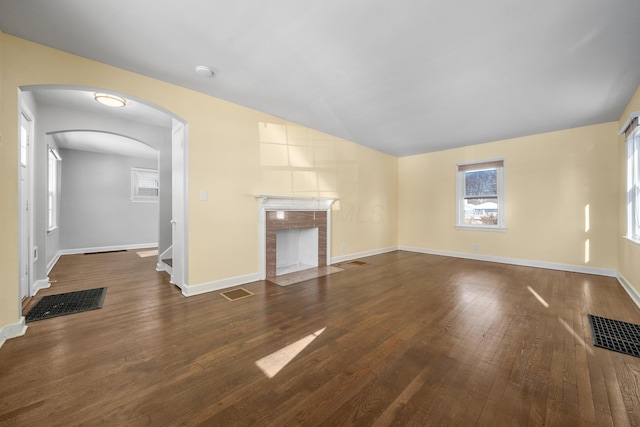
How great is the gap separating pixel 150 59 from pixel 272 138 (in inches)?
72.5

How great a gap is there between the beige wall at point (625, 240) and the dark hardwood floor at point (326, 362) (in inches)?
18.2

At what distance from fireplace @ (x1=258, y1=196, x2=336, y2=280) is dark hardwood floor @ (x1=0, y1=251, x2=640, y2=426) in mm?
899

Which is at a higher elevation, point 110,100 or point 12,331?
point 110,100

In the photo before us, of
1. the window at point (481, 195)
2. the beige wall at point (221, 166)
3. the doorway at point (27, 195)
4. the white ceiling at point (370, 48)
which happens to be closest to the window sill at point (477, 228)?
the window at point (481, 195)

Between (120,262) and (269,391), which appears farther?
(120,262)

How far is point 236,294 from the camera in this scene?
332 cm

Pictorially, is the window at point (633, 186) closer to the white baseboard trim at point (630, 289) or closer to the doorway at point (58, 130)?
the white baseboard trim at point (630, 289)

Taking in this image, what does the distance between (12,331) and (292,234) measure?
3.52m

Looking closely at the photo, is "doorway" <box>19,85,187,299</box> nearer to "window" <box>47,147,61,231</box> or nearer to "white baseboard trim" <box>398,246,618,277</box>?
"window" <box>47,147,61,231</box>

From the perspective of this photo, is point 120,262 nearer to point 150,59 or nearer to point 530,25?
point 150,59

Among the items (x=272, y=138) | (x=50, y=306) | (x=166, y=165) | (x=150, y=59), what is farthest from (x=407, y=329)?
(x=166, y=165)

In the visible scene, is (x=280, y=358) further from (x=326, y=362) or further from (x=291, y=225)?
(x=291, y=225)

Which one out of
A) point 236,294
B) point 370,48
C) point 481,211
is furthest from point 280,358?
point 481,211

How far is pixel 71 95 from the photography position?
3.39 meters
